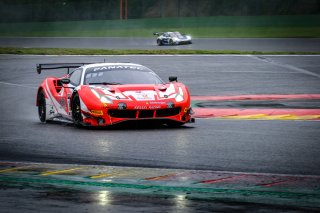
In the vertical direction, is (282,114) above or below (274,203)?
below

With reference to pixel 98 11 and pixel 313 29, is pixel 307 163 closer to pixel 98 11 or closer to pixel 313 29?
pixel 313 29

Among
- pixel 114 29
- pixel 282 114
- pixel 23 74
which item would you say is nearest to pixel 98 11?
pixel 114 29

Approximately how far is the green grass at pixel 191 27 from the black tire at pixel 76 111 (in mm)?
40312

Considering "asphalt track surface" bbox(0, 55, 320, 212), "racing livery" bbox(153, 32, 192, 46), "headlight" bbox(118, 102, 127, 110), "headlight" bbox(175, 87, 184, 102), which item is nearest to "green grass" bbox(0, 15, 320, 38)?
"racing livery" bbox(153, 32, 192, 46)

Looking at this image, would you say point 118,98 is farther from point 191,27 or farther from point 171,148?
point 191,27

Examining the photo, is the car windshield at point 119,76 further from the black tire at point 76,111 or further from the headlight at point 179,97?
the headlight at point 179,97

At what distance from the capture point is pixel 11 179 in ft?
26.4

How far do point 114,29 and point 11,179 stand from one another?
5987 cm

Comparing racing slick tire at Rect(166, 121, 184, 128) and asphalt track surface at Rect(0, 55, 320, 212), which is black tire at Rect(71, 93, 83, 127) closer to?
asphalt track surface at Rect(0, 55, 320, 212)

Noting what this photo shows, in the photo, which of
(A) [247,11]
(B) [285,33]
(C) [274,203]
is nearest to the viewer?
(C) [274,203]

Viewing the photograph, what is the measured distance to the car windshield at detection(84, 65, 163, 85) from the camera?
46.0ft

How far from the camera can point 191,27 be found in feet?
213

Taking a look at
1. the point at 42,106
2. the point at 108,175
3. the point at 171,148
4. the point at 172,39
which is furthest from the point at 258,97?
the point at 172,39

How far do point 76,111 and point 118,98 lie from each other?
3.20ft
